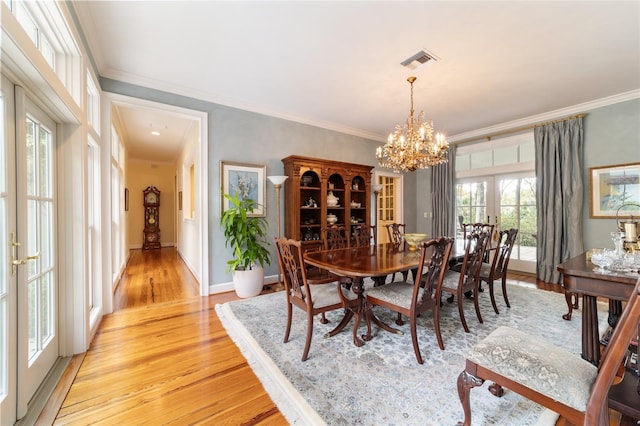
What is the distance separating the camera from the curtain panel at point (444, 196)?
533cm

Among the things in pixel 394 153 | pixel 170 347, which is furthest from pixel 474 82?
pixel 170 347

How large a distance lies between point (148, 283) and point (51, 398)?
2.67 m

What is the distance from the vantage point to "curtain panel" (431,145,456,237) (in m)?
5.33

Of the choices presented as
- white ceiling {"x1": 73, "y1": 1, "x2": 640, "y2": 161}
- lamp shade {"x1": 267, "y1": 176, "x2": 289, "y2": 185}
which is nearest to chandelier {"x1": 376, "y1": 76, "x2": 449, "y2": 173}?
white ceiling {"x1": 73, "y1": 1, "x2": 640, "y2": 161}

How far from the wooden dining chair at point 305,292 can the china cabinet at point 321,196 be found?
172 cm

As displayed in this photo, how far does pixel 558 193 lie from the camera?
3.99 metres

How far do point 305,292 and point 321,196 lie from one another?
2.41m

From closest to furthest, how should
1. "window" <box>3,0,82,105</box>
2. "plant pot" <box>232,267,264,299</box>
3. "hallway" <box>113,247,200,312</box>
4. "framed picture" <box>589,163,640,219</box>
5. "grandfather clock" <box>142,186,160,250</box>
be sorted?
"window" <box>3,0,82,105</box> → "hallway" <box>113,247,200,312</box> → "plant pot" <box>232,267,264,299</box> → "framed picture" <box>589,163,640,219</box> → "grandfather clock" <box>142,186,160,250</box>

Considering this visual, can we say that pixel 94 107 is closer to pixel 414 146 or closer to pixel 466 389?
pixel 414 146

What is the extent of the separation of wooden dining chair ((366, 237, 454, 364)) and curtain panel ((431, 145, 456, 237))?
355 cm

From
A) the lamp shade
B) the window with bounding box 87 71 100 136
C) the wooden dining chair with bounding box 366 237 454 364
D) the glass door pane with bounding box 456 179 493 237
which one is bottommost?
the wooden dining chair with bounding box 366 237 454 364

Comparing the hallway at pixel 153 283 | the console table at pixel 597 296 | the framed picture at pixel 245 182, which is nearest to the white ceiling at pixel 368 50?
the framed picture at pixel 245 182

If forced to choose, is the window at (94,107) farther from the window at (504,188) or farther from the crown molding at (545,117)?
the crown molding at (545,117)

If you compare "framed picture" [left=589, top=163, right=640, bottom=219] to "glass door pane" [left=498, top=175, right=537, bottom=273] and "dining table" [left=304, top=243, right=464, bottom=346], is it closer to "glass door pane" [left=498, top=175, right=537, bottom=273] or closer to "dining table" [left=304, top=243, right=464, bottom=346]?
"glass door pane" [left=498, top=175, right=537, bottom=273]
